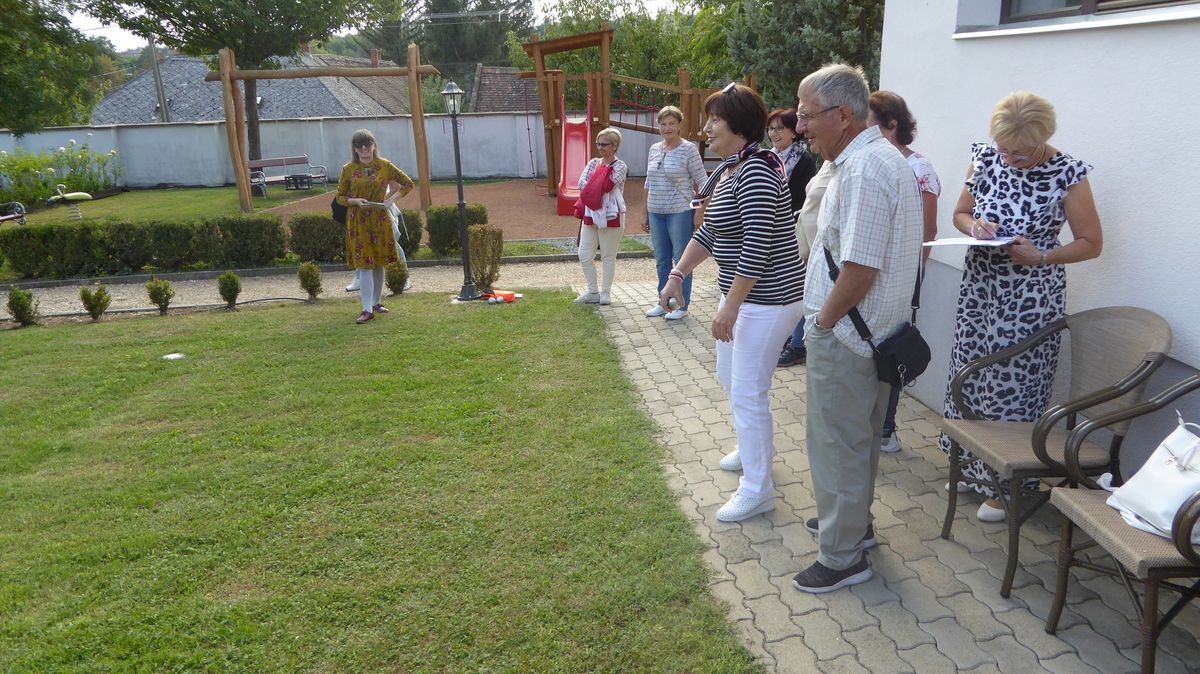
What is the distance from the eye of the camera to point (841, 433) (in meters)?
2.91

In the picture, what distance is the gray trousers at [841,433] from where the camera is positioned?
2846mm

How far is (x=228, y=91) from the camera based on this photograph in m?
15.2

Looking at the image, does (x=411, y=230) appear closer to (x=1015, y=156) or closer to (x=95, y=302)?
(x=95, y=302)

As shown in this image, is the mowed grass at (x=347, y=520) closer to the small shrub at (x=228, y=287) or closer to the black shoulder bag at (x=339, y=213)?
the black shoulder bag at (x=339, y=213)

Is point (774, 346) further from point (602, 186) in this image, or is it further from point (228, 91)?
point (228, 91)

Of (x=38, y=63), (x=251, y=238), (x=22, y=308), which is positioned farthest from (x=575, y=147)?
(x=22, y=308)

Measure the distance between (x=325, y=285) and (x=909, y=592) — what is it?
9.31m

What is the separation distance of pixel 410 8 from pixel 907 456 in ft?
177

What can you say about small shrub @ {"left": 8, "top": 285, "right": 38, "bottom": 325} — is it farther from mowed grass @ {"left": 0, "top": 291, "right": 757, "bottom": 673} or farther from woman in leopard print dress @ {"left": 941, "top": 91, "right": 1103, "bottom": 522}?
woman in leopard print dress @ {"left": 941, "top": 91, "right": 1103, "bottom": 522}

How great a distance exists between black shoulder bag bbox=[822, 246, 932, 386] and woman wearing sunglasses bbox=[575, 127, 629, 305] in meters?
5.01

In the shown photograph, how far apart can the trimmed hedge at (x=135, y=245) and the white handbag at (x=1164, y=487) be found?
1163 cm

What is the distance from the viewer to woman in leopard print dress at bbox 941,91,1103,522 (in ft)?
10.7

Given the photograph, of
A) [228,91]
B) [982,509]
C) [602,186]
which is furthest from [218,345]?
[228,91]

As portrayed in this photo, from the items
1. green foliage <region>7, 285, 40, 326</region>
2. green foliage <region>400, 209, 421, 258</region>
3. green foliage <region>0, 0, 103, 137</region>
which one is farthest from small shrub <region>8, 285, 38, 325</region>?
green foliage <region>400, 209, 421, 258</region>
